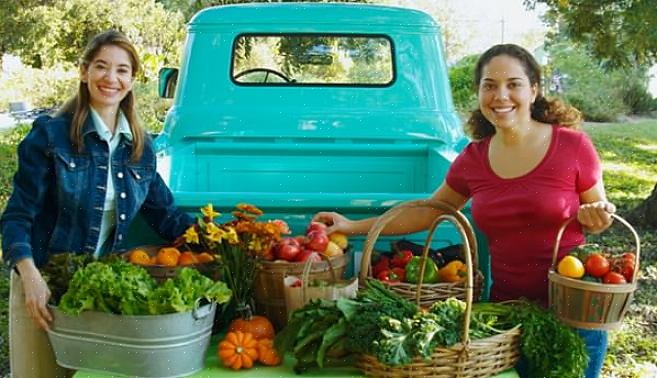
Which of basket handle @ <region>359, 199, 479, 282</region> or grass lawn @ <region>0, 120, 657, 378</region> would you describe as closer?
basket handle @ <region>359, 199, 479, 282</region>

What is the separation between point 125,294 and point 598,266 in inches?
54.7

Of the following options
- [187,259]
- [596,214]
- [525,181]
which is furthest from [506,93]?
[187,259]

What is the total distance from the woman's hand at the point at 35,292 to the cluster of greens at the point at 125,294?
13 cm

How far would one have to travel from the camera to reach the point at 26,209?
2.64 m

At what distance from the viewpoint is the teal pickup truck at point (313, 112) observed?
4.54m

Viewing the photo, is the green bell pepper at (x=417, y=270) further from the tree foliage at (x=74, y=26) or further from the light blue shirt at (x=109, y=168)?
the tree foliage at (x=74, y=26)

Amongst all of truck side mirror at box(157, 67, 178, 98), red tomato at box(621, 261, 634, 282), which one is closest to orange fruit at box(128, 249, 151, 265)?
red tomato at box(621, 261, 634, 282)

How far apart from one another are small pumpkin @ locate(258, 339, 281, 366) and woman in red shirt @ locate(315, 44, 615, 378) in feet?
1.68

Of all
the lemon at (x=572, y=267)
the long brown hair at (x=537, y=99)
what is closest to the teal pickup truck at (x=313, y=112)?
the long brown hair at (x=537, y=99)

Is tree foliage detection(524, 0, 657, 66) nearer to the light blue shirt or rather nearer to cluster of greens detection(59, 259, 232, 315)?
the light blue shirt

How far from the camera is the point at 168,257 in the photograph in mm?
2639

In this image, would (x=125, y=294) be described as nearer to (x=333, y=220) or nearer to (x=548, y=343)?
(x=333, y=220)

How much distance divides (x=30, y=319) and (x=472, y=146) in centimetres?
166

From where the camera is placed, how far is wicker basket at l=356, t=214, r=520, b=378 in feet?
7.49
